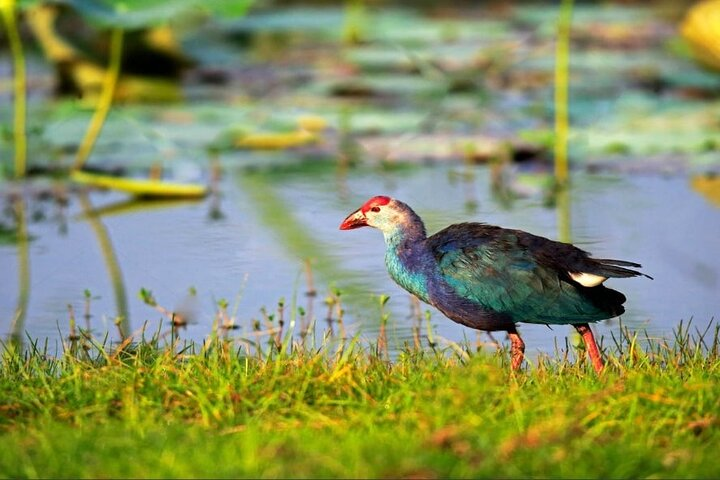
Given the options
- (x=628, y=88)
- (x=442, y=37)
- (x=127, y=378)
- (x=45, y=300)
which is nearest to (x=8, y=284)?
(x=45, y=300)

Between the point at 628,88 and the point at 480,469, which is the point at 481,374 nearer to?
the point at 480,469

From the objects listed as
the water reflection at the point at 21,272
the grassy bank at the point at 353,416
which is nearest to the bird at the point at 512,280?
the grassy bank at the point at 353,416

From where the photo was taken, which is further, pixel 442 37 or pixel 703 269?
pixel 442 37

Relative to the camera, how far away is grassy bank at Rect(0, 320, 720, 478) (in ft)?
10.8

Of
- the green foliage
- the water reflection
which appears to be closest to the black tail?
the water reflection

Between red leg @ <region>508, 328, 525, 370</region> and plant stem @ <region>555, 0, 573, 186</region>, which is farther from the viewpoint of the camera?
plant stem @ <region>555, 0, 573, 186</region>

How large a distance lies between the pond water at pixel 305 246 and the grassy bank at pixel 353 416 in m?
0.77

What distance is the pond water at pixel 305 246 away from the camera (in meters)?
5.52

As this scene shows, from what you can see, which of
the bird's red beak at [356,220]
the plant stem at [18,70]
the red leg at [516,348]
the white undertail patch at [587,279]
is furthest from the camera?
the plant stem at [18,70]

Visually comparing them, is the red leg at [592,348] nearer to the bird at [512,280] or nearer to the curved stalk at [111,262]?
the bird at [512,280]

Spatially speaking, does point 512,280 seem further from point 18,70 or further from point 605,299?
point 18,70

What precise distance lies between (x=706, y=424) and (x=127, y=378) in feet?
5.27

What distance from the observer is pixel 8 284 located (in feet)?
20.0

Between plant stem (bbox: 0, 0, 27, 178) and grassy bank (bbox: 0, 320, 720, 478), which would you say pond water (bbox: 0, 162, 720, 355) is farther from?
grassy bank (bbox: 0, 320, 720, 478)
